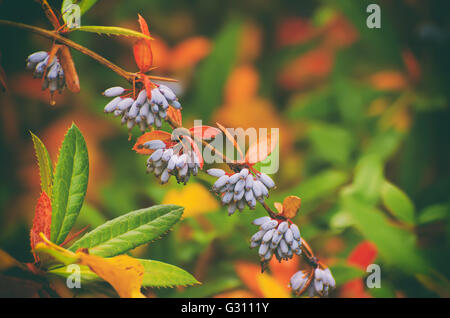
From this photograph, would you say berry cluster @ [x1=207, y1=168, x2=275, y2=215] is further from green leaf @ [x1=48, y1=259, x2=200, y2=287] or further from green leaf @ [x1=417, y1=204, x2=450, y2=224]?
green leaf @ [x1=417, y1=204, x2=450, y2=224]

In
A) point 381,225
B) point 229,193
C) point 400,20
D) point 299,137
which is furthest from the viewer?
point 299,137

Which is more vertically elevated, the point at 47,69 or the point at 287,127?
the point at 287,127

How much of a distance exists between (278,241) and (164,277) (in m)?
0.16

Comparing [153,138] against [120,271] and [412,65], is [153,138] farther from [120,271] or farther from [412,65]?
[412,65]

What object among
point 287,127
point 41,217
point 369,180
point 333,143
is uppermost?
point 287,127

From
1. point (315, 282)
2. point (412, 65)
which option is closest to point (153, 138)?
point (315, 282)

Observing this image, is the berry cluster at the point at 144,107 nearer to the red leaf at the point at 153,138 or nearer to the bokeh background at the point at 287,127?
the red leaf at the point at 153,138

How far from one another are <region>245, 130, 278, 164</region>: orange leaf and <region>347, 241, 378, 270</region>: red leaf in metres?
0.46

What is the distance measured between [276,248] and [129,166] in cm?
72

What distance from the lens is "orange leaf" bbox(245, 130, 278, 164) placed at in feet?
1.64

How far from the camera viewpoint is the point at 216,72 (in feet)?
3.76

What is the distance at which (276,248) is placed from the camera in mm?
487
